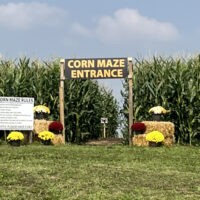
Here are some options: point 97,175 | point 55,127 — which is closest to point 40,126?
point 55,127

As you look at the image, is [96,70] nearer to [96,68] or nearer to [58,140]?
[96,68]

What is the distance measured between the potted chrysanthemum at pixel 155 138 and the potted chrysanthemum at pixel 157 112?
3.61 ft

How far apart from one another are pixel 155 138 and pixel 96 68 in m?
3.70

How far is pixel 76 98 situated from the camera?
21.0m

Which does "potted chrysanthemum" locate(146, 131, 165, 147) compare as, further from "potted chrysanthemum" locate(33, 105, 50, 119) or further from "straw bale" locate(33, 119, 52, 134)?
"potted chrysanthemum" locate(33, 105, 50, 119)

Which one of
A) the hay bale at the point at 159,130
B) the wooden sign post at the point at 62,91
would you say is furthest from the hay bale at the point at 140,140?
the wooden sign post at the point at 62,91

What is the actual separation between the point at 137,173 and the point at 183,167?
1.63 m

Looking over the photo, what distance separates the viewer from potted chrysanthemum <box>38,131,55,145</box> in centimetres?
1788

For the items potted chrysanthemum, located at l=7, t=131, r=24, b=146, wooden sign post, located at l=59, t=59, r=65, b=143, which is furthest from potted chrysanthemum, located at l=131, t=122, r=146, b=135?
potted chrysanthemum, located at l=7, t=131, r=24, b=146

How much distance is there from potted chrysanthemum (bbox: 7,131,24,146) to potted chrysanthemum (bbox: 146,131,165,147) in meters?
4.36

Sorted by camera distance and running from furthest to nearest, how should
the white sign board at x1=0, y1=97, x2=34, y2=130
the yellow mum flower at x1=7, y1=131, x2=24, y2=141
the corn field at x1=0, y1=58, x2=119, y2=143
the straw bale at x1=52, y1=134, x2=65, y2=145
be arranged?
1. the corn field at x1=0, y1=58, x2=119, y2=143
2. the straw bale at x1=52, y1=134, x2=65, y2=145
3. the white sign board at x1=0, y1=97, x2=34, y2=130
4. the yellow mum flower at x1=7, y1=131, x2=24, y2=141

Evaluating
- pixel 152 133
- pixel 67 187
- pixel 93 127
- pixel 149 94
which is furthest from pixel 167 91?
pixel 67 187

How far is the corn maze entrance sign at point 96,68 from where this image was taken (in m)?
18.9

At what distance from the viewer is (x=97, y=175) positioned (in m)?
9.94
